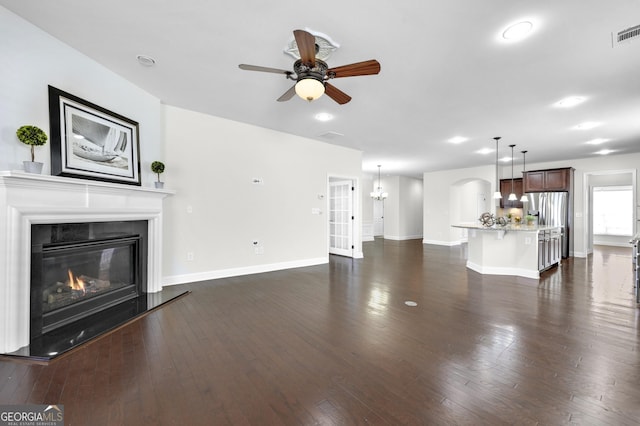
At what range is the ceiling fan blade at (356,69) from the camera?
2186 millimetres

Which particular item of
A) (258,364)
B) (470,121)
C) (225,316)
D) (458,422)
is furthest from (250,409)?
(470,121)

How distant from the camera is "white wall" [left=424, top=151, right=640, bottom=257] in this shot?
731cm

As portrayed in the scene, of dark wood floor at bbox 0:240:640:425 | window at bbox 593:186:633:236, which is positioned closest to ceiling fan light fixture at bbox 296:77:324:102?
dark wood floor at bbox 0:240:640:425

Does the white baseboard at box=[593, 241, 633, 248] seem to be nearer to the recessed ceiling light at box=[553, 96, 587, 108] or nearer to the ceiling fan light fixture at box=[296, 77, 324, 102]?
the recessed ceiling light at box=[553, 96, 587, 108]

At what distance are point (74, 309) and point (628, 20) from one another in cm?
590

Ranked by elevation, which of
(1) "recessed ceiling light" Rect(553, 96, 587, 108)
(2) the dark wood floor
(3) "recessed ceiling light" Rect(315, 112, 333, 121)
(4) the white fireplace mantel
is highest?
(3) "recessed ceiling light" Rect(315, 112, 333, 121)

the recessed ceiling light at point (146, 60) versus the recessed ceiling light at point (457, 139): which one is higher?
the recessed ceiling light at point (146, 60)

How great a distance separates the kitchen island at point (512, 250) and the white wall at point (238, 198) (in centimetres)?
329

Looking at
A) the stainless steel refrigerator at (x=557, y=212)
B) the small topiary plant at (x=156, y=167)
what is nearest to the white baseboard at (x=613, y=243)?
the stainless steel refrigerator at (x=557, y=212)

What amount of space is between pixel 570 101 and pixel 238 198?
5465 mm

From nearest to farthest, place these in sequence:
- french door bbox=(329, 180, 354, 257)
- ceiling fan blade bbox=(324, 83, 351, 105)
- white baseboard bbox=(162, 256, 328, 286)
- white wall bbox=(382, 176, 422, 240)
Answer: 1. ceiling fan blade bbox=(324, 83, 351, 105)
2. white baseboard bbox=(162, 256, 328, 286)
3. french door bbox=(329, 180, 354, 257)
4. white wall bbox=(382, 176, 422, 240)

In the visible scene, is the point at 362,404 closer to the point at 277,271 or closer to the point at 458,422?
the point at 458,422

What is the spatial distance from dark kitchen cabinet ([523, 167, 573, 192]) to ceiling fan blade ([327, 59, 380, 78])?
8.17 meters

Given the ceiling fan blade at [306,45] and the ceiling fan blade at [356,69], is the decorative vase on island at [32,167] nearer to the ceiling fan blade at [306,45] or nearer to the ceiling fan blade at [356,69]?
the ceiling fan blade at [306,45]
